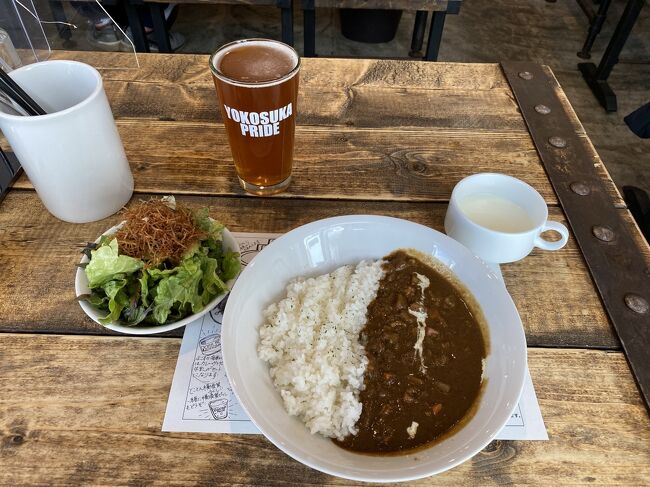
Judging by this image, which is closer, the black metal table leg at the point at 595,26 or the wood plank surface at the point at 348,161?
the wood plank surface at the point at 348,161

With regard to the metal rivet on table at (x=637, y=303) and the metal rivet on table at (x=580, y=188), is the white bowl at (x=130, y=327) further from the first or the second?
the metal rivet on table at (x=580, y=188)

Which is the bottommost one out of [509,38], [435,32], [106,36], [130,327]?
[509,38]

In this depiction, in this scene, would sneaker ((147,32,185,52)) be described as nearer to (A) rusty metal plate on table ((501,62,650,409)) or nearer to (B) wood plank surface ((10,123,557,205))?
(B) wood plank surface ((10,123,557,205))

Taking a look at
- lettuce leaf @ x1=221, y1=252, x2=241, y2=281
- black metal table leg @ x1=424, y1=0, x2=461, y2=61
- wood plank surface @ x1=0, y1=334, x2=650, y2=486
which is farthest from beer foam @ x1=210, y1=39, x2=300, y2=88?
black metal table leg @ x1=424, y1=0, x2=461, y2=61

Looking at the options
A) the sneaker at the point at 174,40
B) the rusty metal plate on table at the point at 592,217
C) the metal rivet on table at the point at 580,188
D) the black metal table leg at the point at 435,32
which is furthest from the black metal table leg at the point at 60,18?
the metal rivet on table at the point at 580,188

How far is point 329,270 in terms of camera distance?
4.25 feet

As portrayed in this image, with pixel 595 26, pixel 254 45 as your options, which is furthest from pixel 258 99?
pixel 595 26

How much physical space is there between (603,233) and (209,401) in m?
1.15

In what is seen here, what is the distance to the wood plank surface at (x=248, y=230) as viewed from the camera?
1212mm

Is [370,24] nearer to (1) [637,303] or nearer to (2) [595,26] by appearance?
(2) [595,26]

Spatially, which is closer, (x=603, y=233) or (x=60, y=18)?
(x=603, y=233)

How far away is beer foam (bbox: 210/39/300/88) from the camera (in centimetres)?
123

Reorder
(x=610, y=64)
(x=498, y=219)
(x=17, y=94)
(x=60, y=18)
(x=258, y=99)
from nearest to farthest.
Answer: (x=17, y=94) → (x=258, y=99) → (x=498, y=219) → (x=60, y=18) → (x=610, y=64)

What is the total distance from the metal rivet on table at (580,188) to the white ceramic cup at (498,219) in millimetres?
272
